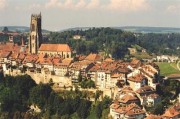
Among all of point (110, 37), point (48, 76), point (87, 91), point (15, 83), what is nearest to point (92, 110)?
point (87, 91)


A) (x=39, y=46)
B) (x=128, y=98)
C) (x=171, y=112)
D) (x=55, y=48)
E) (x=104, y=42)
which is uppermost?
(x=39, y=46)

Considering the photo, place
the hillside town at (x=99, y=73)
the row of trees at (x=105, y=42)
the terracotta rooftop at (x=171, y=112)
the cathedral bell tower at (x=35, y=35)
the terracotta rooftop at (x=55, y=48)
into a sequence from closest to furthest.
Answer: the terracotta rooftop at (x=171, y=112)
the hillside town at (x=99, y=73)
the terracotta rooftop at (x=55, y=48)
the cathedral bell tower at (x=35, y=35)
the row of trees at (x=105, y=42)

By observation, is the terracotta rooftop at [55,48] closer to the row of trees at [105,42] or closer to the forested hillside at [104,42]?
the forested hillside at [104,42]

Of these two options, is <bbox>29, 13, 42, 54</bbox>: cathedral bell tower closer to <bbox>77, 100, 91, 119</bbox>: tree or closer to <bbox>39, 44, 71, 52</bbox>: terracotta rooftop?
<bbox>39, 44, 71, 52</bbox>: terracotta rooftop

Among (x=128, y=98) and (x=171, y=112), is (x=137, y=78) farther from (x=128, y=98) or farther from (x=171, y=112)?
(x=171, y=112)

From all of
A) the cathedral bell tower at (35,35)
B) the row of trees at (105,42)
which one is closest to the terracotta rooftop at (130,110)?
the cathedral bell tower at (35,35)

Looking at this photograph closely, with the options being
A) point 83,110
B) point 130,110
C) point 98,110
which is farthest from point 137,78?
point 83,110

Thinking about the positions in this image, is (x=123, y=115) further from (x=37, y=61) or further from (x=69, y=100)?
(x=37, y=61)

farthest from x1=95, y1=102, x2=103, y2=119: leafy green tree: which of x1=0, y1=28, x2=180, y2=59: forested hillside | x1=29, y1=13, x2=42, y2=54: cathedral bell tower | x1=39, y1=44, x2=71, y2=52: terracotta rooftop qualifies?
x1=0, y1=28, x2=180, y2=59: forested hillside
